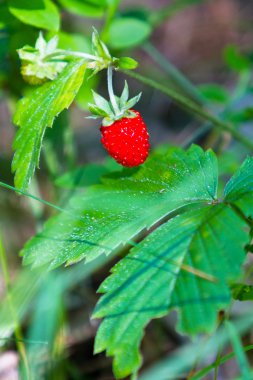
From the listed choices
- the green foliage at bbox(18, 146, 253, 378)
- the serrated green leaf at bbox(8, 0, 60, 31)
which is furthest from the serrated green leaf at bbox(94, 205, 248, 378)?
the serrated green leaf at bbox(8, 0, 60, 31)

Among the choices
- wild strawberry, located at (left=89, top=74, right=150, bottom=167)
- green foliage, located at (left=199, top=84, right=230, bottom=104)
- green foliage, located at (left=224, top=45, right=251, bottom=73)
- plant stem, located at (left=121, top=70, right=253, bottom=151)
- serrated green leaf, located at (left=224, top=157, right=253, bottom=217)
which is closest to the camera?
serrated green leaf, located at (left=224, top=157, right=253, bottom=217)

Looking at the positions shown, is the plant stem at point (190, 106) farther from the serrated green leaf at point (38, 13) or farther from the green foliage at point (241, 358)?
the green foliage at point (241, 358)

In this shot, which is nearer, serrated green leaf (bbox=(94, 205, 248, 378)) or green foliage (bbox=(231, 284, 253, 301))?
serrated green leaf (bbox=(94, 205, 248, 378))

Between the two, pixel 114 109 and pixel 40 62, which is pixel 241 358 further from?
pixel 40 62

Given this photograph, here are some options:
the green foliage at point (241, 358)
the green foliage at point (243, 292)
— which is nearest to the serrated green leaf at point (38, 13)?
the green foliage at point (243, 292)

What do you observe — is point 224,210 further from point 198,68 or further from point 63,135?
point 198,68

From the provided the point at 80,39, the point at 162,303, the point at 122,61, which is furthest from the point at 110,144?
the point at 80,39

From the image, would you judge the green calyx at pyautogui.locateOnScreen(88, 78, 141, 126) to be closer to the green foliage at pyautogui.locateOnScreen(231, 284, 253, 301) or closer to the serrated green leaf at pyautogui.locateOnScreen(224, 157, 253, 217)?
the serrated green leaf at pyautogui.locateOnScreen(224, 157, 253, 217)
